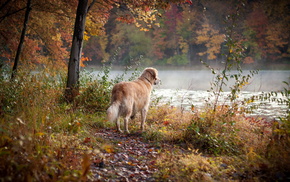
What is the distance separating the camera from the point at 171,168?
348 cm

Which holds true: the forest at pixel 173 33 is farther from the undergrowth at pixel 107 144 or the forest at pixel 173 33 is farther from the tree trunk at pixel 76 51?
the undergrowth at pixel 107 144

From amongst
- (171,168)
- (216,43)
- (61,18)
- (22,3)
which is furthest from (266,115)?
(216,43)

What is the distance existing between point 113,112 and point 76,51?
11.6 ft

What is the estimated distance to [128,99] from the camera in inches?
209

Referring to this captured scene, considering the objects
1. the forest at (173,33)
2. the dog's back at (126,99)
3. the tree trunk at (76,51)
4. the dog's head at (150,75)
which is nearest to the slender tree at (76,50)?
the tree trunk at (76,51)

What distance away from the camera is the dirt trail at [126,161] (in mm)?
3252

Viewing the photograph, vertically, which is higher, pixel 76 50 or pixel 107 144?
pixel 76 50

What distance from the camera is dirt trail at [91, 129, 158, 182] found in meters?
3.25

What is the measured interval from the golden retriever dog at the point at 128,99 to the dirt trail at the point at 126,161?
517 millimetres

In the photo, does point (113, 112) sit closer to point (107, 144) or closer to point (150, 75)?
point (107, 144)

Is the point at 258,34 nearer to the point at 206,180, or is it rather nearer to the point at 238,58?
the point at 238,58

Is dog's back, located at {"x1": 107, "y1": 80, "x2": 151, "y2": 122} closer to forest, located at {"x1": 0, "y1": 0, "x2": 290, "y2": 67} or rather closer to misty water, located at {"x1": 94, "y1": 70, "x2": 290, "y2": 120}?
misty water, located at {"x1": 94, "y1": 70, "x2": 290, "y2": 120}

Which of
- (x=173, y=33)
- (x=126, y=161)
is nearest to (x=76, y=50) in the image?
(x=126, y=161)

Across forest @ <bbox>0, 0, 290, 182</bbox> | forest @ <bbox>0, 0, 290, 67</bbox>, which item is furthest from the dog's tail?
forest @ <bbox>0, 0, 290, 67</bbox>
